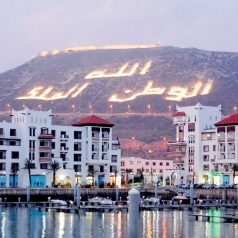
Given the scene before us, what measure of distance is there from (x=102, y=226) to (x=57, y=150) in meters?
56.8

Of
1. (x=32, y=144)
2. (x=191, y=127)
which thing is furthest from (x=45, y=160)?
(x=191, y=127)

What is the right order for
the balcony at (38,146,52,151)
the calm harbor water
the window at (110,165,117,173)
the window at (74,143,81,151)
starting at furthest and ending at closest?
the window at (110,165,117,173) → the window at (74,143,81,151) → the balcony at (38,146,52,151) → the calm harbor water

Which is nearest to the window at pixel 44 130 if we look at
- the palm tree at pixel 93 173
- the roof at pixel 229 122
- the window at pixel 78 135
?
the window at pixel 78 135

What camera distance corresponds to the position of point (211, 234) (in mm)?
62688

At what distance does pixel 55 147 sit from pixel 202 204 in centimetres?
3106

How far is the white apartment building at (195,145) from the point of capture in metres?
137

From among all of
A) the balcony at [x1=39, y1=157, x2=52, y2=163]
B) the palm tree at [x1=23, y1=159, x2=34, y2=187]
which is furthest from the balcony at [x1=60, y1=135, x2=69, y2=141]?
the palm tree at [x1=23, y1=159, x2=34, y2=187]

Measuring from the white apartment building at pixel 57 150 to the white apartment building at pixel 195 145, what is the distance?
12.1 m

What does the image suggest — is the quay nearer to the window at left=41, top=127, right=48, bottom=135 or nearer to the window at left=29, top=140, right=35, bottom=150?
the window at left=29, top=140, right=35, bottom=150

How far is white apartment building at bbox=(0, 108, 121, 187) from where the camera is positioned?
12088cm

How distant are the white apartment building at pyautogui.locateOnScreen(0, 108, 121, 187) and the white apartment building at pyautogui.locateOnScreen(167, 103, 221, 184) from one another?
12.1 meters

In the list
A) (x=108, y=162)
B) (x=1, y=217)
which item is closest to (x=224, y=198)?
(x=108, y=162)

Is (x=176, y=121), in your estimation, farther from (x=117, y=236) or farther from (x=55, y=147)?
(x=117, y=236)

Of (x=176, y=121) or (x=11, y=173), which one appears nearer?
(x=11, y=173)
